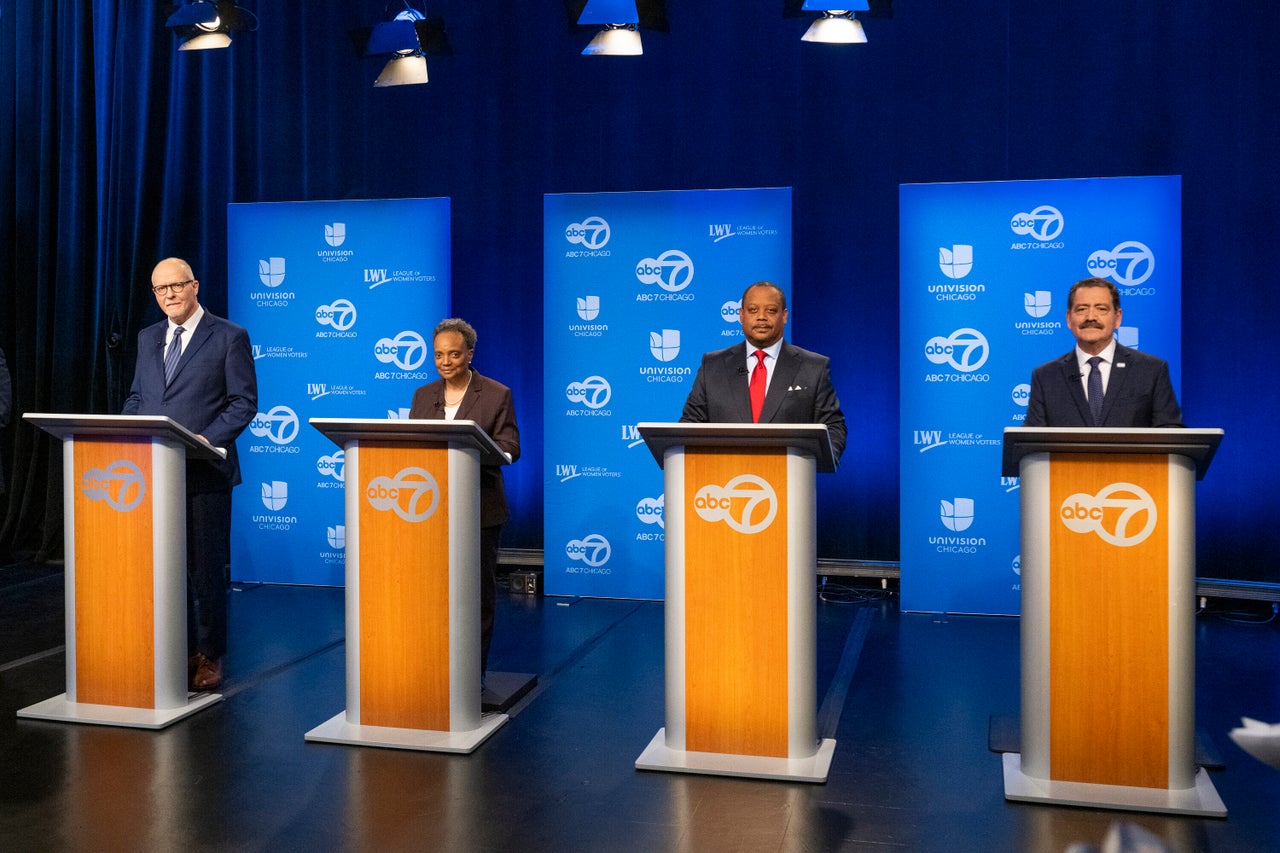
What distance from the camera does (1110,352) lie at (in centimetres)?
404

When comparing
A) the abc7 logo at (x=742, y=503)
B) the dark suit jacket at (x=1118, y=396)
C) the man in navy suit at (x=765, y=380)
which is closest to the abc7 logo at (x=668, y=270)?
the man in navy suit at (x=765, y=380)

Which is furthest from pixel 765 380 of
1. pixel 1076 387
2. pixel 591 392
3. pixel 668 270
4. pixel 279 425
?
pixel 279 425

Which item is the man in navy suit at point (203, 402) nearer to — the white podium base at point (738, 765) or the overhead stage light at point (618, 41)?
the white podium base at point (738, 765)

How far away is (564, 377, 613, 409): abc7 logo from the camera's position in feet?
21.8

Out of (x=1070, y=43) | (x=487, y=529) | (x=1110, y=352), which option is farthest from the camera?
(x=1070, y=43)

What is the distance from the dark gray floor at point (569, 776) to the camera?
10.1ft

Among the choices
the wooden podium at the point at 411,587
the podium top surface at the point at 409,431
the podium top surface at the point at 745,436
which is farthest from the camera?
the wooden podium at the point at 411,587

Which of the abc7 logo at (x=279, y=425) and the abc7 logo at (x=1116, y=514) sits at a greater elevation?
the abc7 logo at (x=279, y=425)

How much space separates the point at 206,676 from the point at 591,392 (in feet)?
9.26

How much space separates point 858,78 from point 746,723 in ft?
15.3

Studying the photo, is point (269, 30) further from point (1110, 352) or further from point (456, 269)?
point (1110, 352)

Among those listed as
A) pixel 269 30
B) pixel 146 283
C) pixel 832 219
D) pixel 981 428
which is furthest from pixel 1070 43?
pixel 146 283

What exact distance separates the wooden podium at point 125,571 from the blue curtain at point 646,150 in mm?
3503

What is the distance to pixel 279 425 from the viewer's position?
7.02 m
